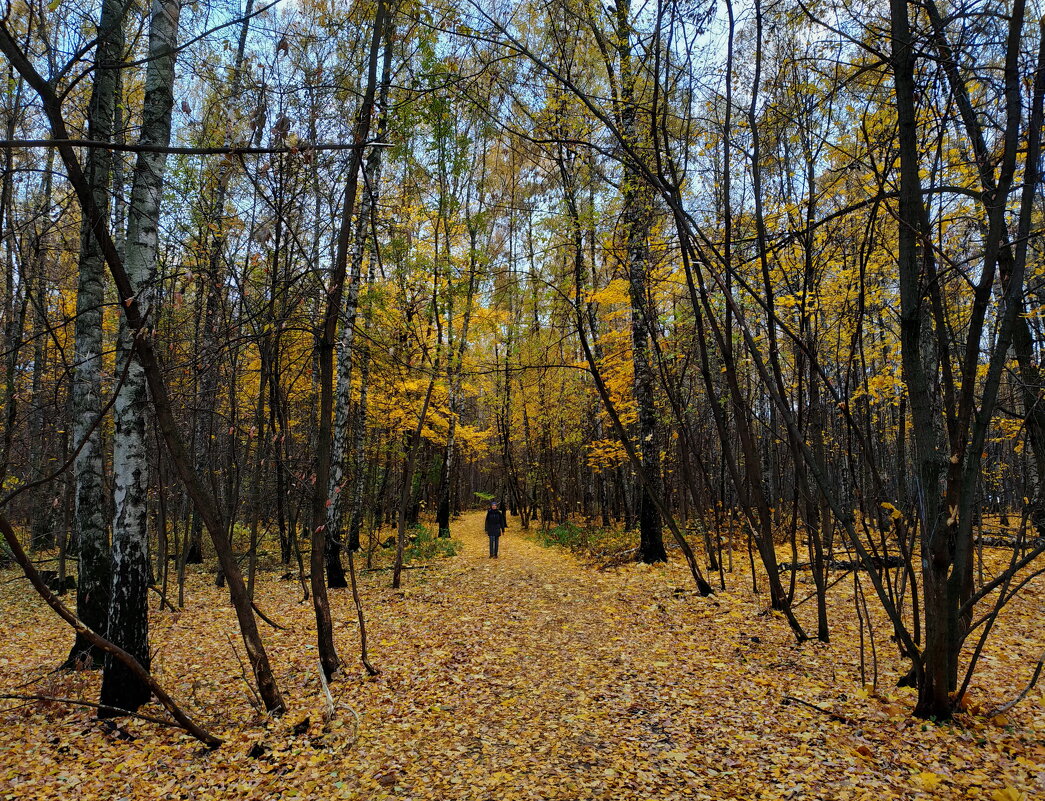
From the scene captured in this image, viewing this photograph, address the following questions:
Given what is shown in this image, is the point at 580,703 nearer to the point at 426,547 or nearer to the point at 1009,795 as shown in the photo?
the point at 1009,795

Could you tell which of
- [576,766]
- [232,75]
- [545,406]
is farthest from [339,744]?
[545,406]

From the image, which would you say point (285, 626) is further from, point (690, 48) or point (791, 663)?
point (690, 48)

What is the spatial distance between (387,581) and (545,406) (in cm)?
1031

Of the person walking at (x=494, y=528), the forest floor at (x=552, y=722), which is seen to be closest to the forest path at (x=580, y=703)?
the forest floor at (x=552, y=722)

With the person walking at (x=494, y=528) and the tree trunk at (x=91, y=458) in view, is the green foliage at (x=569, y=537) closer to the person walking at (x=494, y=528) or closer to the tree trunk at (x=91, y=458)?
the person walking at (x=494, y=528)

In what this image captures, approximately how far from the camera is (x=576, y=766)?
3.69m

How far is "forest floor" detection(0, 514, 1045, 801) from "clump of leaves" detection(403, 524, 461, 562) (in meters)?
6.12

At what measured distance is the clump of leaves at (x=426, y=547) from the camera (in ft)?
44.1

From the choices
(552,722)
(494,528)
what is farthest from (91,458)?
(494,528)

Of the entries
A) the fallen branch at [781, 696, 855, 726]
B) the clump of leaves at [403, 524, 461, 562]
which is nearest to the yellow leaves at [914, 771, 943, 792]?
the fallen branch at [781, 696, 855, 726]

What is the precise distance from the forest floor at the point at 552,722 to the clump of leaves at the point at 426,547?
6121mm

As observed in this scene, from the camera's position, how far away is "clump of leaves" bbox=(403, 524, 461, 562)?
44.1 feet

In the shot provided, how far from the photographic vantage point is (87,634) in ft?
10.6

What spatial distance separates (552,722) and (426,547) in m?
10.7
